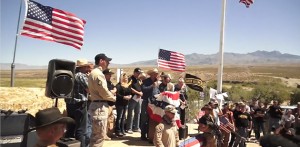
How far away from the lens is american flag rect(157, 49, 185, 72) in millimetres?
12563

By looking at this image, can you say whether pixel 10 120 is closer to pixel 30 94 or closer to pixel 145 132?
pixel 30 94

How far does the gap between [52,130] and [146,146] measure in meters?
5.52

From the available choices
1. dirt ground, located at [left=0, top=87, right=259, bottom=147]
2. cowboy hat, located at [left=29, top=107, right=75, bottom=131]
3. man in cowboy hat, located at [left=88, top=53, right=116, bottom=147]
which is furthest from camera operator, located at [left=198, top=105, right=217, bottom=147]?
cowboy hat, located at [left=29, top=107, right=75, bottom=131]

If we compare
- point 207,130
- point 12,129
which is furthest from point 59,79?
point 207,130

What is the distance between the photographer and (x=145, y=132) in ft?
28.0

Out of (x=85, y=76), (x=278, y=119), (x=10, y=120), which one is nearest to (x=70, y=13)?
(x=85, y=76)

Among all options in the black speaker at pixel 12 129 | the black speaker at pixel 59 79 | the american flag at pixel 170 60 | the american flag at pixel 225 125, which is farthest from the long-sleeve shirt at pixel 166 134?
the american flag at pixel 170 60

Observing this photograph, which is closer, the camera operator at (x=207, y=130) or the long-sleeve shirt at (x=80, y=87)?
the long-sleeve shirt at (x=80, y=87)

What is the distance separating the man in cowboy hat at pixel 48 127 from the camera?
2.70 m

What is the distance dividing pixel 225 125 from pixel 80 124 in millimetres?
5137

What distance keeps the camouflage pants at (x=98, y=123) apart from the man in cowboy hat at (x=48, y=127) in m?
3.05

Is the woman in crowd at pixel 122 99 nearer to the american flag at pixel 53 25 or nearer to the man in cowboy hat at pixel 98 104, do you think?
the american flag at pixel 53 25

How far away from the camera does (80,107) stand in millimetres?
6062

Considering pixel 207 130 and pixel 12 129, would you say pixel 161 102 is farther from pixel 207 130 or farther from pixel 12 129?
pixel 12 129
